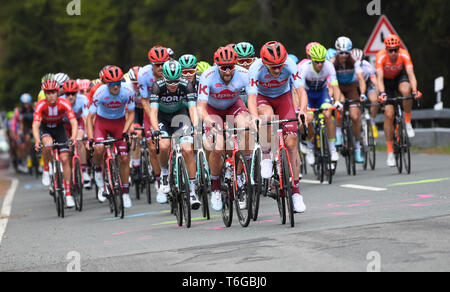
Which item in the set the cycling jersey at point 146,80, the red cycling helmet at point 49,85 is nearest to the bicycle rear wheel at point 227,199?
the cycling jersey at point 146,80

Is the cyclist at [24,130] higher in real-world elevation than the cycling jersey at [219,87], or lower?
lower

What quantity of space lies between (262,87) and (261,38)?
22.3m

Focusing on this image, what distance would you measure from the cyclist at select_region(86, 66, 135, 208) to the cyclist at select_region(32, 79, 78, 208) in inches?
19.8

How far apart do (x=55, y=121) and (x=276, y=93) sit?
5315 mm

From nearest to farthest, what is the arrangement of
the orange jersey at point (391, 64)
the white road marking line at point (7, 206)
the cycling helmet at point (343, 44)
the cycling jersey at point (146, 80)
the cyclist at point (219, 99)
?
the cyclist at point (219, 99) → the white road marking line at point (7, 206) → the cycling jersey at point (146, 80) → the orange jersey at point (391, 64) → the cycling helmet at point (343, 44)

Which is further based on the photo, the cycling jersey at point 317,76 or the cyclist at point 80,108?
the cyclist at point 80,108

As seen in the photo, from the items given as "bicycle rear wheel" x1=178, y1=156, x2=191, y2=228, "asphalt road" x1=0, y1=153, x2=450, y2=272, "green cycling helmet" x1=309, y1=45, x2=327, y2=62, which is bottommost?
"asphalt road" x1=0, y1=153, x2=450, y2=272

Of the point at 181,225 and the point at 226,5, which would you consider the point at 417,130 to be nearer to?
the point at 181,225

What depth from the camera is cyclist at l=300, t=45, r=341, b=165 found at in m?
15.3

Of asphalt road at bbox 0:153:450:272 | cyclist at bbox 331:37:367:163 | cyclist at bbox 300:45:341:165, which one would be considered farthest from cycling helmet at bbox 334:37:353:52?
asphalt road at bbox 0:153:450:272

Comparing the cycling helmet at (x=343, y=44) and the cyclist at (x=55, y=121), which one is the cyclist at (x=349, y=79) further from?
the cyclist at (x=55, y=121)

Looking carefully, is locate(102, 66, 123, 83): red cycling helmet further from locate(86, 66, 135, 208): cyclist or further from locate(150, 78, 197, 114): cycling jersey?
locate(150, 78, 197, 114): cycling jersey

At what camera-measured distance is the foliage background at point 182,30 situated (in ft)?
88.8

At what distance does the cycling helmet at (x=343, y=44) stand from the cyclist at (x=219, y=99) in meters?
5.09
